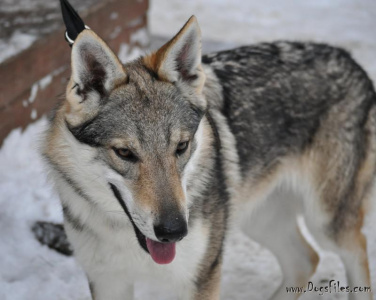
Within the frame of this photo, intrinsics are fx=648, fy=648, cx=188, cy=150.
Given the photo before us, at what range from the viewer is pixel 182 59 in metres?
3.17

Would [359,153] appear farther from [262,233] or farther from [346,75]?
[262,233]

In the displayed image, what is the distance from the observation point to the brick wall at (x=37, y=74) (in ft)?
16.8

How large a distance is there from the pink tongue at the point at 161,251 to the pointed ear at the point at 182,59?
0.79 meters

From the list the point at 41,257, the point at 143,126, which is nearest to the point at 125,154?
the point at 143,126

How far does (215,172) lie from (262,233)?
46.9 inches

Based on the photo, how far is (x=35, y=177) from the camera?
5.12m

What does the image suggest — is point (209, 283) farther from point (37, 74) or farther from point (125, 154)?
point (37, 74)

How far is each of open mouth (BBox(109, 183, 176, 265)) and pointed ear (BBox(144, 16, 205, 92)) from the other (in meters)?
0.63

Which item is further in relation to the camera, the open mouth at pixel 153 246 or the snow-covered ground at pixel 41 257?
the snow-covered ground at pixel 41 257

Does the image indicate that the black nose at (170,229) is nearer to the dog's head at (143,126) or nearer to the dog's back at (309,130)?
the dog's head at (143,126)

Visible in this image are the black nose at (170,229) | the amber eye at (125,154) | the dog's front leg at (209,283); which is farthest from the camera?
the dog's front leg at (209,283)

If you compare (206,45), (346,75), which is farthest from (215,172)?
(206,45)

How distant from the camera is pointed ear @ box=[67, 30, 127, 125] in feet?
9.61

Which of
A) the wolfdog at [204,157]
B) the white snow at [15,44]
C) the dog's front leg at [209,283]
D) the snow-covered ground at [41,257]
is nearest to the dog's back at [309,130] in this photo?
the wolfdog at [204,157]
